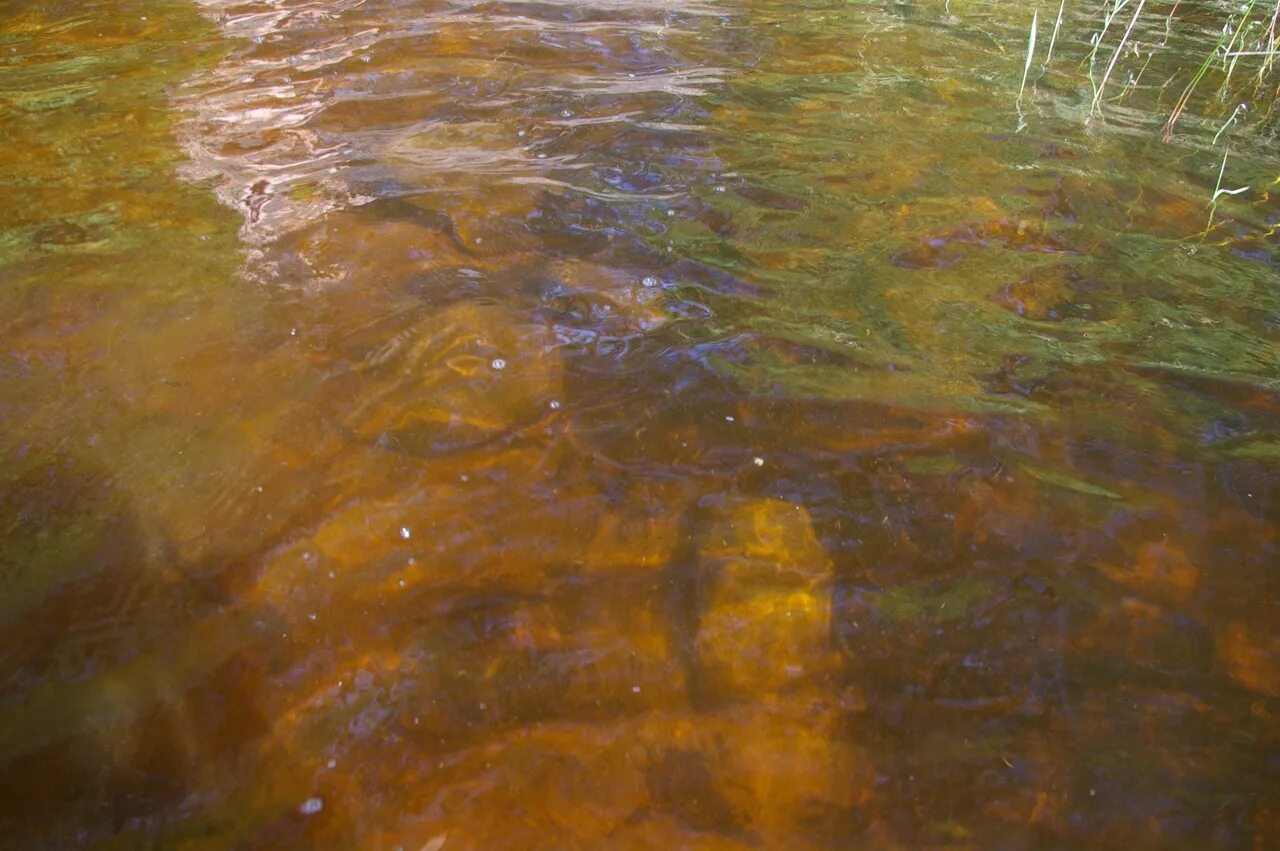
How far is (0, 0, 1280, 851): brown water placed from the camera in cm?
148

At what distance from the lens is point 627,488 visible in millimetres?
2006

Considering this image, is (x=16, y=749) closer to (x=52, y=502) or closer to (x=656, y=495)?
(x=52, y=502)

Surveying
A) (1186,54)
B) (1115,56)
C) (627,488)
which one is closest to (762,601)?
(627,488)

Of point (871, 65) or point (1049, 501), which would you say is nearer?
point (1049, 501)

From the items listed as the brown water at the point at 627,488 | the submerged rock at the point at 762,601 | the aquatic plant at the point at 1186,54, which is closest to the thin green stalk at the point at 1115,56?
the aquatic plant at the point at 1186,54

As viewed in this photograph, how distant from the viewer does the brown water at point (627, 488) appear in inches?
58.2

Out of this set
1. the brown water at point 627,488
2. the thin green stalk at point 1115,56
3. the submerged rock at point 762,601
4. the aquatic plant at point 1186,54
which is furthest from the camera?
the aquatic plant at point 1186,54

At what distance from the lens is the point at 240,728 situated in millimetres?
1509

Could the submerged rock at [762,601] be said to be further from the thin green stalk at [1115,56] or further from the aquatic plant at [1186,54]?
the aquatic plant at [1186,54]

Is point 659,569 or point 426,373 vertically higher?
point 426,373

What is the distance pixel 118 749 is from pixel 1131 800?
1.94 metres

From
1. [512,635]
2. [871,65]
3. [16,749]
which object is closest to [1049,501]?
[512,635]

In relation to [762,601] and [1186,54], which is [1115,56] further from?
[1186,54]

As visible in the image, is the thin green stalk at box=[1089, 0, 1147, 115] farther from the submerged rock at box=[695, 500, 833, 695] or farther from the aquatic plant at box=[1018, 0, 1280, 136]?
the submerged rock at box=[695, 500, 833, 695]
